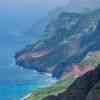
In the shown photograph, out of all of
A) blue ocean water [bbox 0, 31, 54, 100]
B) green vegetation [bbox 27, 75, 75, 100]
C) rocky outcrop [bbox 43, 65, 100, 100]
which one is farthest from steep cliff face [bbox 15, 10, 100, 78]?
rocky outcrop [bbox 43, 65, 100, 100]

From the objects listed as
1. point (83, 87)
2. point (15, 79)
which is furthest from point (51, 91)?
point (15, 79)

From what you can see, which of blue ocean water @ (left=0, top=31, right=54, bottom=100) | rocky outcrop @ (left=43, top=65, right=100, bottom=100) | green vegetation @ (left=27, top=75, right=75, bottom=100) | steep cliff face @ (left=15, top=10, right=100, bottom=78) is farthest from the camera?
steep cliff face @ (left=15, top=10, right=100, bottom=78)

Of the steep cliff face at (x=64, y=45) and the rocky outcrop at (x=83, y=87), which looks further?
the steep cliff face at (x=64, y=45)

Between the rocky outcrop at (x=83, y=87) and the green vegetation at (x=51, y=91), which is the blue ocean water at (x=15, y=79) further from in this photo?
the rocky outcrop at (x=83, y=87)

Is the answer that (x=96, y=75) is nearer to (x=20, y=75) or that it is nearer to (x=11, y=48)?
(x=20, y=75)

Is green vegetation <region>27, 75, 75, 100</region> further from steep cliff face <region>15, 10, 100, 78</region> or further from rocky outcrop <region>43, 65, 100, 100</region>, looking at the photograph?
steep cliff face <region>15, 10, 100, 78</region>

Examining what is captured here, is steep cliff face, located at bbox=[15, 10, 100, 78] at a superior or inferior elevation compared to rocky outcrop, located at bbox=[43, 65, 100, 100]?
inferior

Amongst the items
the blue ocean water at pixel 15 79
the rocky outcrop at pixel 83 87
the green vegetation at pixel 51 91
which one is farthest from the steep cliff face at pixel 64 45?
the rocky outcrop at pixel 83 87

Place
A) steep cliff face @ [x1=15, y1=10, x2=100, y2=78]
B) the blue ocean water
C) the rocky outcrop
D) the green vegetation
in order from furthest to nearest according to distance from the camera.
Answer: steep cliff face @ [x1=15, y1=10, x2=100, y2=78] → the blue ocean water → the green vegetation → the rocky outcrop

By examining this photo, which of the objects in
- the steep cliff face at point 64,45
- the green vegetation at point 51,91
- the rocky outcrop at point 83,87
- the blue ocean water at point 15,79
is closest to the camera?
the rocky outcrop at point 83,87
